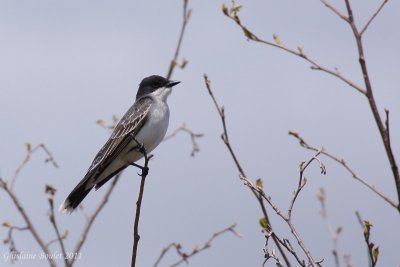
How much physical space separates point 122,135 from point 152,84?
4.80 ft

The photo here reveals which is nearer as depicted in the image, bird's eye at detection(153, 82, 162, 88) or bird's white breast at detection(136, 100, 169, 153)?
bird's white breast at detection(136, 100, 169, 153)

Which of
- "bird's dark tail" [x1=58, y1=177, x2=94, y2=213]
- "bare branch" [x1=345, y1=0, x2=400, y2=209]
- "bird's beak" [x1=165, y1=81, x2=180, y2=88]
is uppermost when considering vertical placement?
"bird's beak" [x1=165, y1=81, x2=180, y2=88]

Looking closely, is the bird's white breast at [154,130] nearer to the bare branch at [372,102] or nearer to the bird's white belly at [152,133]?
the bird's white belly at [152,133]

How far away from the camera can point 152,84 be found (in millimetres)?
8797

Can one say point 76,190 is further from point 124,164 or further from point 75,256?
point 75,256

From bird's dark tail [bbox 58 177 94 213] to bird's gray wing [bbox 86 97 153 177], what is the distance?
0.12 meters

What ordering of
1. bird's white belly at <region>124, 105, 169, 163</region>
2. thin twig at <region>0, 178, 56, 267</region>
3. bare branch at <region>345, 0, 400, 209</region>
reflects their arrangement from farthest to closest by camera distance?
bird's white belly at <region>124, 105, 169, 163</region> → thin twig at <region>0, 178, 56, 267</region> → bare branch at <region>345, 0, 400, 209</region>

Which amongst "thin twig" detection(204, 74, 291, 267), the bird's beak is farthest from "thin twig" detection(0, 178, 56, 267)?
the bird's beak

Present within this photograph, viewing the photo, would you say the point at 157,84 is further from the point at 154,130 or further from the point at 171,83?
the point at 154,130

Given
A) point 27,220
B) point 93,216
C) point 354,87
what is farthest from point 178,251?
point 354,87

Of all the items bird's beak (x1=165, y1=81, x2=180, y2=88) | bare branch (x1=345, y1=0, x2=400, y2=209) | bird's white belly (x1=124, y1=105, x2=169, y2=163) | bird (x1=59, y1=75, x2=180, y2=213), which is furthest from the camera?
bird's beak (x1=165, y1=81, x2=180, y2=88)

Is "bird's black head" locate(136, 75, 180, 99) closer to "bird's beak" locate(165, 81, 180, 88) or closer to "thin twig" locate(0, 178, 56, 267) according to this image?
"bird's beak" locate(165, 81, 180, 88)

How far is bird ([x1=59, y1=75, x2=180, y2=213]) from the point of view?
710cm

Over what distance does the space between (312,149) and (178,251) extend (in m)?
2.31
